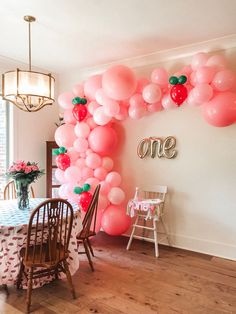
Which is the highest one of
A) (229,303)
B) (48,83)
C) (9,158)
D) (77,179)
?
(48,83)

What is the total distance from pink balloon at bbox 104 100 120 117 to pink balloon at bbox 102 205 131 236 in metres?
1.26

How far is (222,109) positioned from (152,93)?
2.75 feet

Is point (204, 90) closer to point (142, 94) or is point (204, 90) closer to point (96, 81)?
point (142, 94)

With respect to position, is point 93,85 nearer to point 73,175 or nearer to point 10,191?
point 73,175

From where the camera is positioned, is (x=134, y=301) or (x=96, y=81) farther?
(x=96, y=81)

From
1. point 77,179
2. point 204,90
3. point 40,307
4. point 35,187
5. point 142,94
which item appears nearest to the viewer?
point 40,307

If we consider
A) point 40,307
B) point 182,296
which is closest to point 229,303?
point 182,296

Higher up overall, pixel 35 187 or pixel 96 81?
pixel 96 81

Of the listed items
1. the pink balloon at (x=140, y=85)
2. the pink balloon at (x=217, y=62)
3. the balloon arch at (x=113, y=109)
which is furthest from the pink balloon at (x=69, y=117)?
the pink balloon at (x=217, y=62)

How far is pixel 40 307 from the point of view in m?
2.11

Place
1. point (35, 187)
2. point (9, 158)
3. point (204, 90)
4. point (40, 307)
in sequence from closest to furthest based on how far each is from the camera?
point (40, 307) → point (204, 90) → point (9, 158) → point (35, 187)

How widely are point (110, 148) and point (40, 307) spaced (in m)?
2.11

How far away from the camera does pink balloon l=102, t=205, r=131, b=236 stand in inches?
133

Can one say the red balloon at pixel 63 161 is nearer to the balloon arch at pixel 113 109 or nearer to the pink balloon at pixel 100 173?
the balloon arch at pixel 113 109
